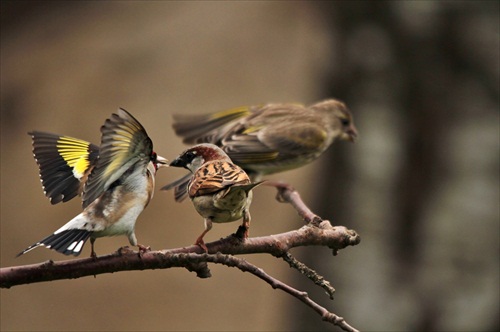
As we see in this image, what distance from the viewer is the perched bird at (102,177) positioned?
3.43 meters

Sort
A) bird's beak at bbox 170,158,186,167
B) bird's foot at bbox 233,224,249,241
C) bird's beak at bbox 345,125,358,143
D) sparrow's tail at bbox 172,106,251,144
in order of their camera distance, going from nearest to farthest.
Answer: bird's foot at bbox 233,224,249,241, bird's beak at bbox 170,158,186,167, sparrow's tail at bbox 172,106,251,144, bird's beak at bbox 345,125,358,143

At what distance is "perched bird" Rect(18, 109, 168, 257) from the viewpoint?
3426mm

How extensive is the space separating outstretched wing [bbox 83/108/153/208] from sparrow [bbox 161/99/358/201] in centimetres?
248

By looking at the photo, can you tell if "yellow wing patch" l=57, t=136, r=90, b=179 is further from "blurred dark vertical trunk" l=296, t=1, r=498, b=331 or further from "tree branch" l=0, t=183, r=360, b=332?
"blurred dark vertical trunk" l=296, t=1, r=498, b=331

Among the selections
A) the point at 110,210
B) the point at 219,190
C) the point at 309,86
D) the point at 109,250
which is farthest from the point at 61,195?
the point at 309,86

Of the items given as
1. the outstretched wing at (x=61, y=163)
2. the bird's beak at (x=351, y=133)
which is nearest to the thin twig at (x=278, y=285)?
the outstretched wing at (x=61, y=163)

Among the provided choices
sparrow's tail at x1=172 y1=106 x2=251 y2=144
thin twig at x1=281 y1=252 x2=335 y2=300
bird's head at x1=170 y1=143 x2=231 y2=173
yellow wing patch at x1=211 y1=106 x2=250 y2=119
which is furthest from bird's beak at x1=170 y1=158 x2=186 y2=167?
yellow wing patch at x1=211 y1=106 x2=250 y2=119

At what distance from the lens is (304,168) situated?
934 cm

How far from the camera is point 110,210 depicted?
3795 millimetres

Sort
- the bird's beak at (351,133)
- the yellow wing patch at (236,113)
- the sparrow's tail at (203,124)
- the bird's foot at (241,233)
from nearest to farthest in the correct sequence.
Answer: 1. the bird's foot at (241,233)
2. the sparrow's tail at (203,124)
3. the yellow wing patch at (236,113)
4. the bird's beak at (351,133)

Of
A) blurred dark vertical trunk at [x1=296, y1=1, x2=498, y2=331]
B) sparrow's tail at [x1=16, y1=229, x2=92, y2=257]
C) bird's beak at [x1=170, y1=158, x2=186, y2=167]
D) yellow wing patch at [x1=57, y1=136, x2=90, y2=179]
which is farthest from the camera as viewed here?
blurred dark vertical trunk at [x1=296, y1=1, x2=498, y2=331]

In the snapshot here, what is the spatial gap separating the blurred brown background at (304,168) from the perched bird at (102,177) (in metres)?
3.94

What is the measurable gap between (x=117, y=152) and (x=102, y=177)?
0.18 m

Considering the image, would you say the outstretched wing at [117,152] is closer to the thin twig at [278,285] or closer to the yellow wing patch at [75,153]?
the yellow wing patch at [75,153]
